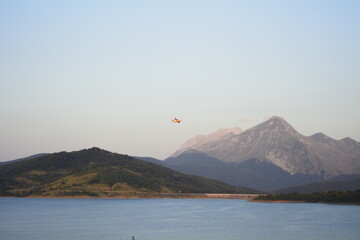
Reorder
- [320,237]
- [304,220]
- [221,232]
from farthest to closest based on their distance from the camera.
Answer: [304,220], [221,232], [320,237]

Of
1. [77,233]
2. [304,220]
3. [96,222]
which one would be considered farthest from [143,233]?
[304,220]

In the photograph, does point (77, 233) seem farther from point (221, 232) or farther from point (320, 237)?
point (320, 237)

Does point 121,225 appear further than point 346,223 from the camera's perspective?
No

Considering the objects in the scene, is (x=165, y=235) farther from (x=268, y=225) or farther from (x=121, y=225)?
(x=268, y=225)

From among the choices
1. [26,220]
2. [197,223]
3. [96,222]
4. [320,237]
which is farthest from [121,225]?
[320,237]

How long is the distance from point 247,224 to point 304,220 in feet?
83.3

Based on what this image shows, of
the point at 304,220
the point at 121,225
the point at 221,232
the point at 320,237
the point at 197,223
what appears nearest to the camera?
the point at 320,237

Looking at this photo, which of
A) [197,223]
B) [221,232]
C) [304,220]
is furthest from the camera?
[304,220]

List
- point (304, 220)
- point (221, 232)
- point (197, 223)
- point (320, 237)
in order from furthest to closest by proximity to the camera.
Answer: point (304, 220), point (197, 223), point (221, 232), point (320, 237)

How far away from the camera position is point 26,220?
Result: 18575 centimetres

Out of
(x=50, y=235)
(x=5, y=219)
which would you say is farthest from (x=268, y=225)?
(x=5, y=219)

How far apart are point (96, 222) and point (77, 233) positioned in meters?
36.2

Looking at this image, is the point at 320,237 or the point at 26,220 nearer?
the point at 320,237

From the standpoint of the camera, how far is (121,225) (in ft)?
554
